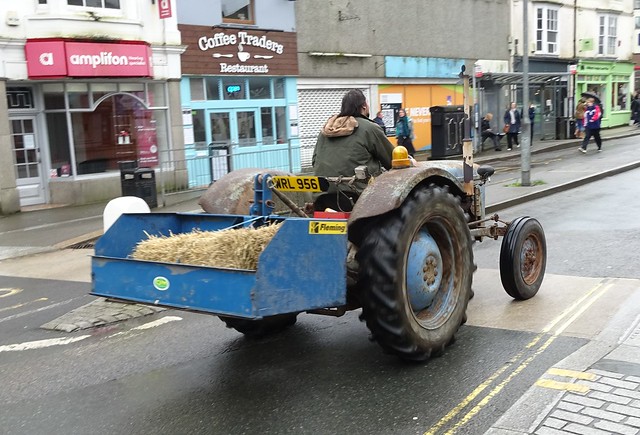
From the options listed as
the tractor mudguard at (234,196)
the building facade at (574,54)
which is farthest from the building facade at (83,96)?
the building facade at (574,54)

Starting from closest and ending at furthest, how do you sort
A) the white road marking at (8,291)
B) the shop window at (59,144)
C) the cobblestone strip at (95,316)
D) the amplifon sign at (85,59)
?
the cobblestone strip at (95,316), the white road marking at (8,291), the amplifon sign at (85,59), the shop window at (59,144)

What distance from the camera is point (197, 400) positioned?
13.9 ft

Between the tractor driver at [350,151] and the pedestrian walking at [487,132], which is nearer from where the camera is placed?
the tractor driver at [350,151]

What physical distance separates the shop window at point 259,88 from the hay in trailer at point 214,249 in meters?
15.5

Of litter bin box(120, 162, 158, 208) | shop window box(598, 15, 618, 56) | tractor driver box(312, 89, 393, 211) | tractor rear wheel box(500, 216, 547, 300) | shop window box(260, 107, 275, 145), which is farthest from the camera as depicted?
shop window box(598, 15, 618, 56)

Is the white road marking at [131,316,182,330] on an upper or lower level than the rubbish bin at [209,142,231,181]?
lower

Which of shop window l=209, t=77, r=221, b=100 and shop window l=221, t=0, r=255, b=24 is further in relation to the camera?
shop window l=221, t=0, r=255, b=24

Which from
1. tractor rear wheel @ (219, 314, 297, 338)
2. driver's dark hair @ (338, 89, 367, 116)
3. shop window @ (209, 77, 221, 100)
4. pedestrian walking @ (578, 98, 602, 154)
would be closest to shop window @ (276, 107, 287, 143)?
shop window @ (209, 77, 221, 100)

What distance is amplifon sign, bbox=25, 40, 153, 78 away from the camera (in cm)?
1406

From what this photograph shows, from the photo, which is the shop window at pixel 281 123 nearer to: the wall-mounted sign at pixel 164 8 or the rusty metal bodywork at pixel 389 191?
the wall-mounted sign at pixel 164 8

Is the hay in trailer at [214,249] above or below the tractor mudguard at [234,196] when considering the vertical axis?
below

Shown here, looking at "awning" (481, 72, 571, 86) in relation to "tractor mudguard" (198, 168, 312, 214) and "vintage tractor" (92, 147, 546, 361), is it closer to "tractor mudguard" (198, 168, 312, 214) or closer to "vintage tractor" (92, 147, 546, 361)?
"tractor mudguard" (198, 168, 312, 214)

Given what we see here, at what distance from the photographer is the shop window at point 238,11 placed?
18.7 meters

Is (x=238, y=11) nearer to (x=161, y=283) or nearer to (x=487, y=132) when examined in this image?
(x=487, y=132)
